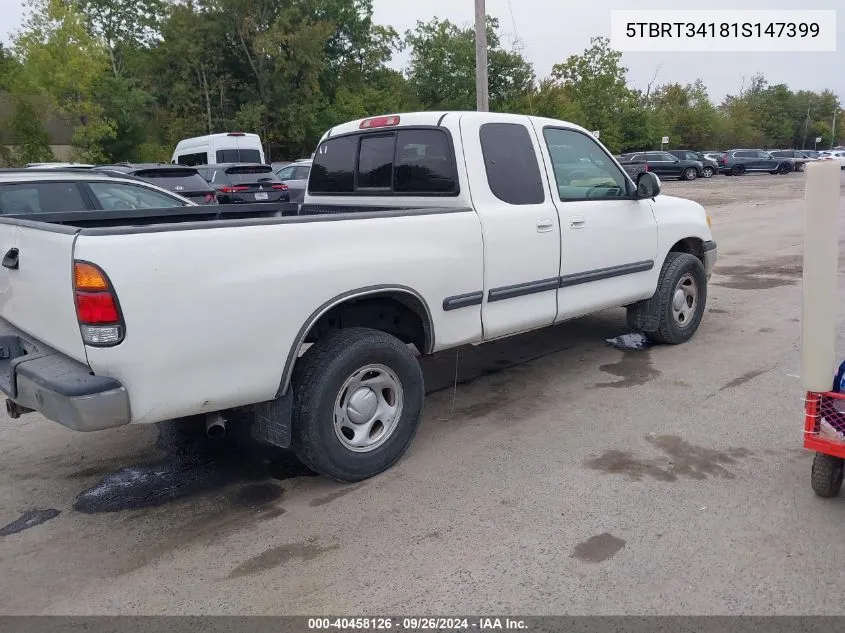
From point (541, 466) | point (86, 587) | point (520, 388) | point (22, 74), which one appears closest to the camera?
point (86, 587)

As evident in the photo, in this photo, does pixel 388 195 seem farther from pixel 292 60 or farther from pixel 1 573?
pixel 292 60

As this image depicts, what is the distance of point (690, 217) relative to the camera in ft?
21.8

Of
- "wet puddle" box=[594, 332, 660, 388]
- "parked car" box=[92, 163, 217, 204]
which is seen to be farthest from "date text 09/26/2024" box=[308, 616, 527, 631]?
"parked car" box=[92, 163, 217, 204]

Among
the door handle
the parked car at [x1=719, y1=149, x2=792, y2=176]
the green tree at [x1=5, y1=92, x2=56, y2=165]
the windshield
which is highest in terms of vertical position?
the green tree at [x1=5, y1=92, x2=56, y2=165]

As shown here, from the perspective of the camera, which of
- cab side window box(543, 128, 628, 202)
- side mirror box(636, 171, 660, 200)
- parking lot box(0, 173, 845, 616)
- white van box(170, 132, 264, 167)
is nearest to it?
parking lot box(0, 173, 845, 616)

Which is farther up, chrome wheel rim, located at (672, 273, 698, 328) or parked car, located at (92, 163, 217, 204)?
parked car, located at (92, 163, 217, 204)

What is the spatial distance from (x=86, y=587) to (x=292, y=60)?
140ft

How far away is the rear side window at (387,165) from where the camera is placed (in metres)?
4.84

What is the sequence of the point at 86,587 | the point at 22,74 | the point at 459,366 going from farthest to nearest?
the point at 22,74, the point at 459,366, the point at 86,587

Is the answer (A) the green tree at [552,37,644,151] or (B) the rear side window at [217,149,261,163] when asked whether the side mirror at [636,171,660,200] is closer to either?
(B) the rear side window at [217,149,261,163]

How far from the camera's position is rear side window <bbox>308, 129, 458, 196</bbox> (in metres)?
4.84

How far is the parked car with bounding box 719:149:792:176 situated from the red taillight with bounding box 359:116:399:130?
43860 mm

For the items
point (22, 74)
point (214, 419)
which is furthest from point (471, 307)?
point (22, 74)

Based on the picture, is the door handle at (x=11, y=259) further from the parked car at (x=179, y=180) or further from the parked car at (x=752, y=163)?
the parked car at (x=752, y=163)
